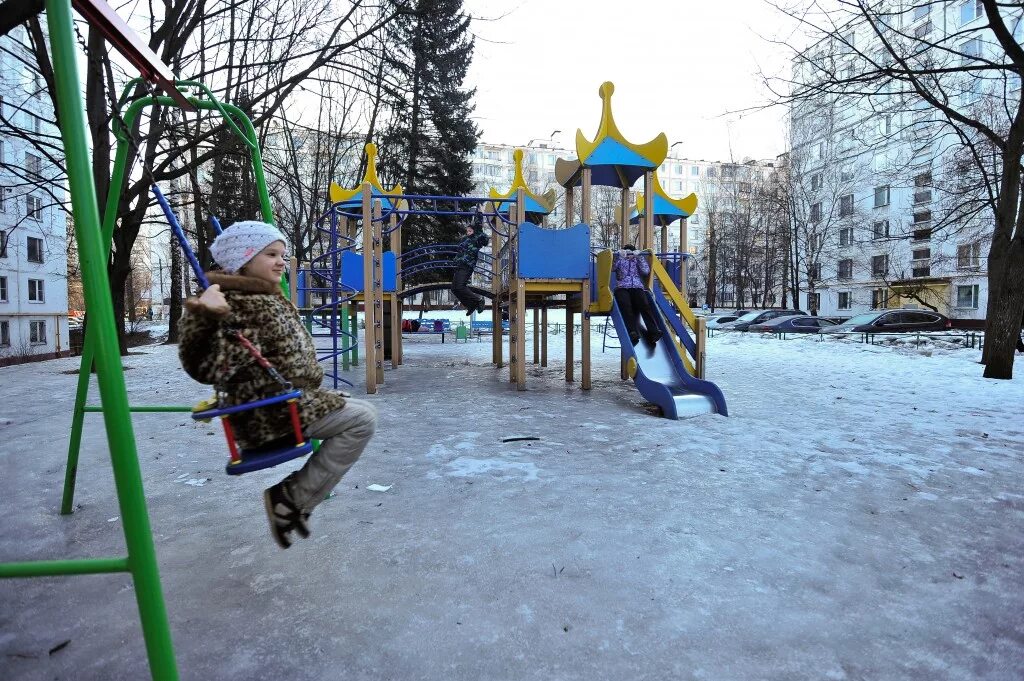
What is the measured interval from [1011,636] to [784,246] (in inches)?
1379

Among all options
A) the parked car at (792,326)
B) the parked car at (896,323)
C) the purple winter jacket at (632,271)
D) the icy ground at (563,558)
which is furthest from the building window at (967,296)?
the purple winter jacket at (632,271)

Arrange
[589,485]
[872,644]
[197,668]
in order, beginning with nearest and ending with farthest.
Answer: [197,668]
[872,644]
[589,485]

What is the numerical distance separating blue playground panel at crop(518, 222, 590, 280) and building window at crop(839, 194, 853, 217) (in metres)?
31.9

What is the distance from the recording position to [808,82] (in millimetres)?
10430

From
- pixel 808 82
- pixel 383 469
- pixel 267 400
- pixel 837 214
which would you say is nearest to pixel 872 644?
pixel 267 400

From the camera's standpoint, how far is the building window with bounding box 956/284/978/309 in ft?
104

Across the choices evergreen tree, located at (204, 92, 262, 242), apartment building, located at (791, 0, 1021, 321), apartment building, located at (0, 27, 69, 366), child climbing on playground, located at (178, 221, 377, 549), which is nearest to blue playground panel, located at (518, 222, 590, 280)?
evergreen tree, located at (204, 92, 262, 242)

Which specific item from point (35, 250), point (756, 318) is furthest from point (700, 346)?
point (35, 250)

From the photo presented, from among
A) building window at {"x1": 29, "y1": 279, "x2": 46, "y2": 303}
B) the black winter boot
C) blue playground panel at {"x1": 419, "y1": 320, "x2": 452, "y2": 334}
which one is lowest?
the black winter boot

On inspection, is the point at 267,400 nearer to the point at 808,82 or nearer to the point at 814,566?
the point at 814,566

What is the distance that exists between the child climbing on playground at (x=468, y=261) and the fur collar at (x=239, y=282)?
27.8 ft

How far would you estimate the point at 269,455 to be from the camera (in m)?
2.24

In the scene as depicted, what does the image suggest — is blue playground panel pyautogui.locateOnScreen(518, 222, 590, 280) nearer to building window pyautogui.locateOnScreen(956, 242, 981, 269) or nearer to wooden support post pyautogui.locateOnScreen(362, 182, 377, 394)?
wooden support post pyautogui.locateOnScreen(362, 182, 377, 394)

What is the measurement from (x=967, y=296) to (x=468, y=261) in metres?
34.0
